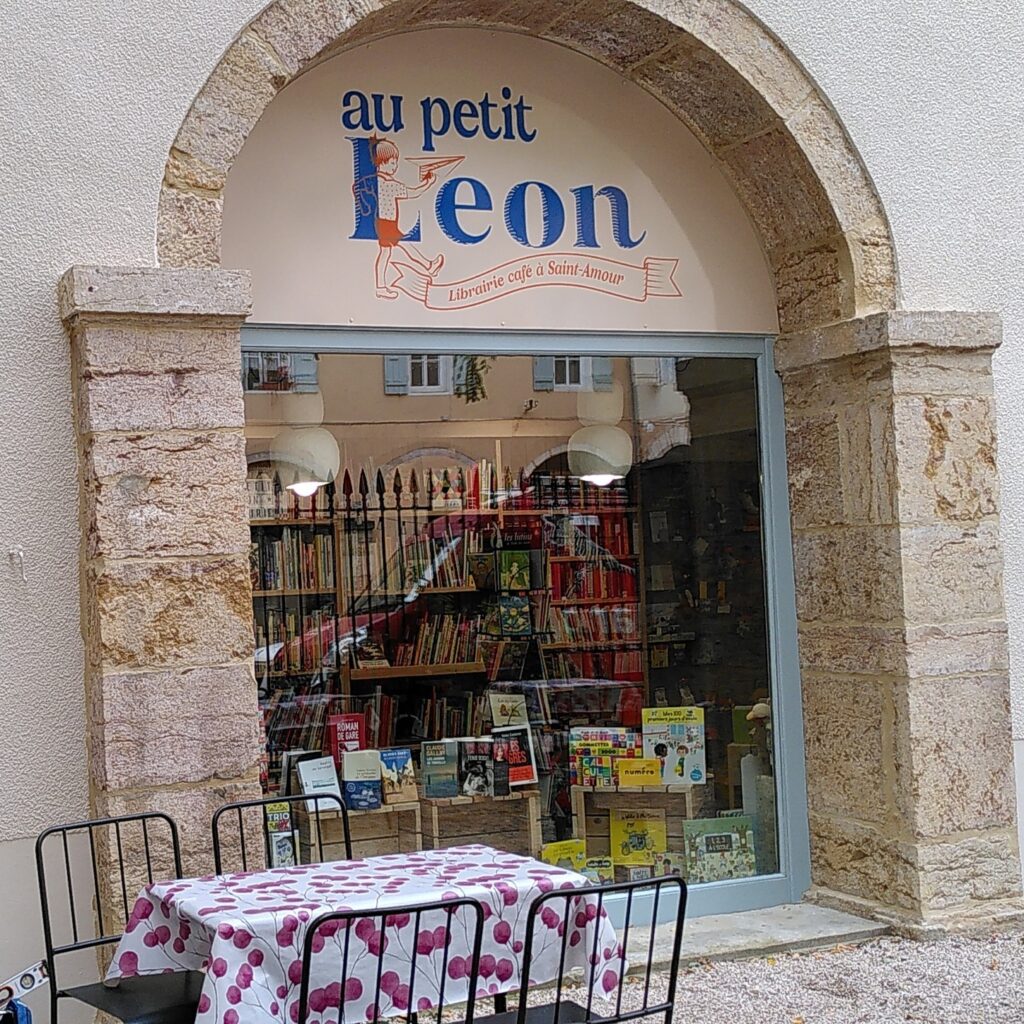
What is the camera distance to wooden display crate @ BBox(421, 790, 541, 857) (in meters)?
5.39

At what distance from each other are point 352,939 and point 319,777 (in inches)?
83.3

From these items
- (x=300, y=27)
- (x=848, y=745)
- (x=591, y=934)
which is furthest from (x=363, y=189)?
(x=591, y=934)

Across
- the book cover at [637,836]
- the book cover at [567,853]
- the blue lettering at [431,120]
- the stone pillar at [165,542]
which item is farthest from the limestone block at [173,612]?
the book cover at [637,836]

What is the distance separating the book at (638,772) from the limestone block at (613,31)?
2593mm

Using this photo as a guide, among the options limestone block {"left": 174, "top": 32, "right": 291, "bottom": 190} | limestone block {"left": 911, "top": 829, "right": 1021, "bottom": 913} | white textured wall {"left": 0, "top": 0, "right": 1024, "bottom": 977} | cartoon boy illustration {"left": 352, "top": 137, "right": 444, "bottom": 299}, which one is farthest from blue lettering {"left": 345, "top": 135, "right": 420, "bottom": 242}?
limestone block {"left": 911, "top": 829, "right": 1021, "bottom": 913}

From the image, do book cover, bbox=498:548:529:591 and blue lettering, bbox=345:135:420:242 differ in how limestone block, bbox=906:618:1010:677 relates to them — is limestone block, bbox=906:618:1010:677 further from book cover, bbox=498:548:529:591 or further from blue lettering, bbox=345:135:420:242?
blue lettering, bbox=345:135:420:242

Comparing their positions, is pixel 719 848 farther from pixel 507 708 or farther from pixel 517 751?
pixel 507 708

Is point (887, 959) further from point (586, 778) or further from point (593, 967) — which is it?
point (593, 967)

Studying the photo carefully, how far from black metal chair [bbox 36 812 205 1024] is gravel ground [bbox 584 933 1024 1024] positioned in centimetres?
155

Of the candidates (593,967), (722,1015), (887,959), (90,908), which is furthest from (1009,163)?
(90,908)

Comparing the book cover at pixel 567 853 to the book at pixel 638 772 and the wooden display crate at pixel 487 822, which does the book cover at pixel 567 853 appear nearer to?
the wooden display crate at pixel 487 822

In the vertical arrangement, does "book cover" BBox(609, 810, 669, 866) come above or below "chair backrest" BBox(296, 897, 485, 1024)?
below

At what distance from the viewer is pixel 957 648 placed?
17.6 feet

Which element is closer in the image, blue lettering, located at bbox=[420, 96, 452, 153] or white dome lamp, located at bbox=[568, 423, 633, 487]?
blue lettering, located at bbox=[420, 96, 452, 153]
